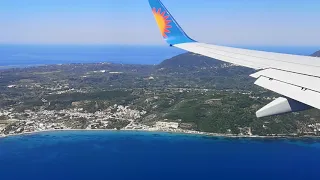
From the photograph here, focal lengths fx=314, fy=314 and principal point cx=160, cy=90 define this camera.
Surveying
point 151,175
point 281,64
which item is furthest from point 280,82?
point 151,175

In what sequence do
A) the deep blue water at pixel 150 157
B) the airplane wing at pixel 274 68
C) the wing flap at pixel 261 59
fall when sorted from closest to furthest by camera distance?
the airplane wing at pixel 274 68 < the wing flap at pixel 261 59 < the deep blue water at pixel 150 157

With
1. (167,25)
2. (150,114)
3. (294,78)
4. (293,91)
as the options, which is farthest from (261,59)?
(150,114)

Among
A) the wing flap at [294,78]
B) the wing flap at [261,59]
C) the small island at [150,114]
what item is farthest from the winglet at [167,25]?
the small island at [150,114]

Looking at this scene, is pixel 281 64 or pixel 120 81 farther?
pixel 120 81

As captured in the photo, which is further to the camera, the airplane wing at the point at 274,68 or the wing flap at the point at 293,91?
the airplane wing at the point at 274,68

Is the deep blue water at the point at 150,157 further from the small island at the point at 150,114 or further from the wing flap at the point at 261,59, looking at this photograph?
the wing flap at the point at 261,59

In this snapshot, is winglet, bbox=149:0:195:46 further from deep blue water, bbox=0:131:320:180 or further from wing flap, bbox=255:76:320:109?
deep blue water, bbox=0:131:320:180

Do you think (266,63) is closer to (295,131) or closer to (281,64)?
(281,64)
